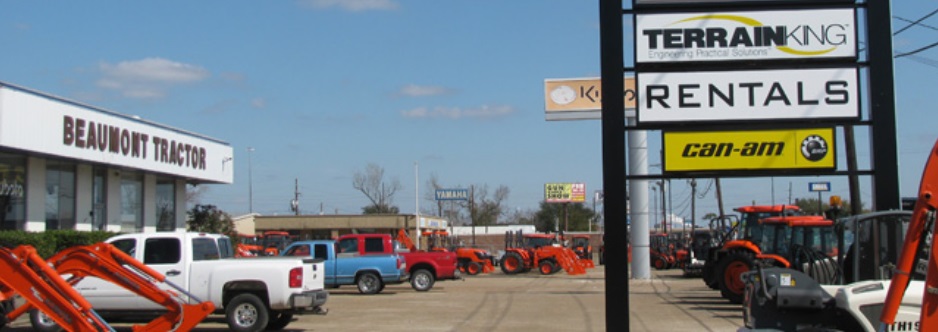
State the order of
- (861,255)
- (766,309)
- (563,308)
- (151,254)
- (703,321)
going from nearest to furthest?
(766,309) < (861,255) < (151,254) < (703,321) < (563,308)

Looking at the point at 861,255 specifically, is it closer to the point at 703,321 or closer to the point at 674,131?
the point at 674,131

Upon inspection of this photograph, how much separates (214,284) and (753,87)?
10.9m

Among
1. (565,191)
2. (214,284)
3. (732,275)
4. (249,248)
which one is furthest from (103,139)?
(565,191)

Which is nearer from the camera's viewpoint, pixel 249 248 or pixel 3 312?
pixel 3 312

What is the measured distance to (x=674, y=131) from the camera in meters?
9.78

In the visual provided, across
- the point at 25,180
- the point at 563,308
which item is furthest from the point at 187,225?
the point at 563,308

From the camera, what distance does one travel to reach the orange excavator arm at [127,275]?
13.2 meters

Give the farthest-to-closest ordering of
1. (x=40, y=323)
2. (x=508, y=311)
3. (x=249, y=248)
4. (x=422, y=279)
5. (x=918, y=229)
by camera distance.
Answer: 1. (x=249, y=248)
2. (x=422, y=279)
3. (x=508, y=311)
4. (x=40, y=323)
5. (x=918, y=229)

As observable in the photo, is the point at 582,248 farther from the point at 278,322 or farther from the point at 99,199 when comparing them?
the point at 278,322

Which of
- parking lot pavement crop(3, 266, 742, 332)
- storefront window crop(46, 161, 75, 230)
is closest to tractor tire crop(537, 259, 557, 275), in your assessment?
parking lot pavement crop(3, 266, 742, 332)

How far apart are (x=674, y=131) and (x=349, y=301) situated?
17746 millimetres

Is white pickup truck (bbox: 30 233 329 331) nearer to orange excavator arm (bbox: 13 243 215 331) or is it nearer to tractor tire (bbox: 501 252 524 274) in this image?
orange excavator arm (bbox: 13 243 215 331)

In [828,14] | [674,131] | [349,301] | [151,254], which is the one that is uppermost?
[828,14]

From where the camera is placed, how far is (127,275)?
13352 millimetres
